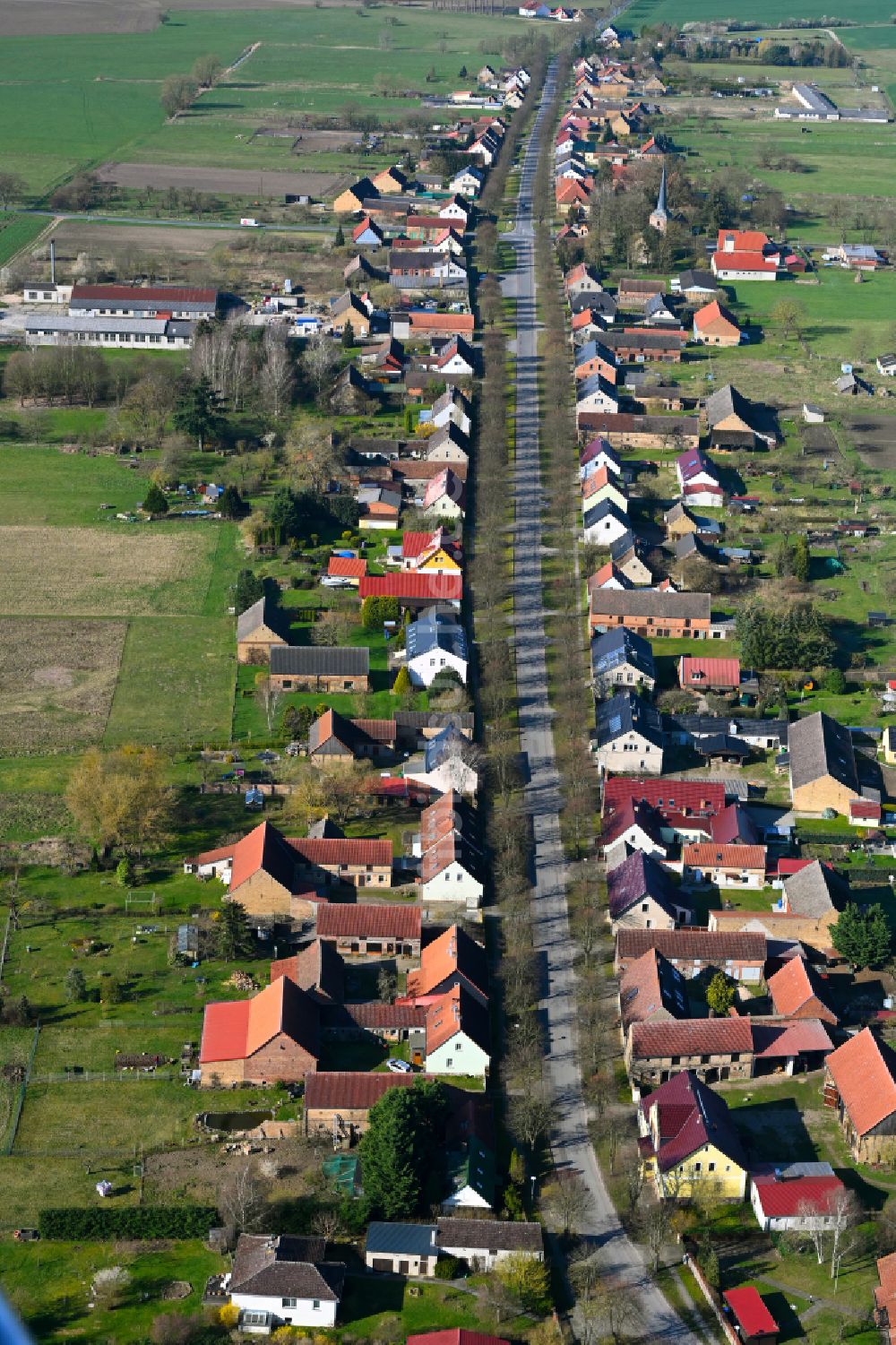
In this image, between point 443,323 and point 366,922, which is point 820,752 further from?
point 443,323

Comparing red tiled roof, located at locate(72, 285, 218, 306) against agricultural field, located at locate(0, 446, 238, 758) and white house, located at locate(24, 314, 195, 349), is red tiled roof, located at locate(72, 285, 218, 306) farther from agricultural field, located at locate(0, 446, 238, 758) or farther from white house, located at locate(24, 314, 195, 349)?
agricultural field, located at locate(0, 446, 238, 758)

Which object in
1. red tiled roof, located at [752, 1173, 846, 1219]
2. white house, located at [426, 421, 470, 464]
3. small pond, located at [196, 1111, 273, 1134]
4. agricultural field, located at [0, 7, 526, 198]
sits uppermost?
red tiled roof, located at [752, 1173, 846, 1219]

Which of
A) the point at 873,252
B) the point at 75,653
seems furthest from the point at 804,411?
the point at 75,653

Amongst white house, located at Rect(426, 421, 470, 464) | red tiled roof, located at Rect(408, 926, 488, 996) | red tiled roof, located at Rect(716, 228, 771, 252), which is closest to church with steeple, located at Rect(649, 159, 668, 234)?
red tiled roof, located at Rect(716, 228, 771, 252)

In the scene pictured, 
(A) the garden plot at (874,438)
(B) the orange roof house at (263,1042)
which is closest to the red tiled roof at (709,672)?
(B) the orange roof house at (263,1042)

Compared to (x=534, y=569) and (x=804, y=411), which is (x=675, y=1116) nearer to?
(x=534, y=569)

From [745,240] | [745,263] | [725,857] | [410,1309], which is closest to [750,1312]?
[410,1309]
